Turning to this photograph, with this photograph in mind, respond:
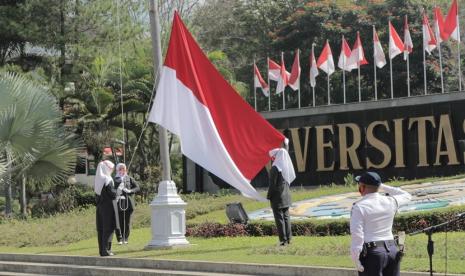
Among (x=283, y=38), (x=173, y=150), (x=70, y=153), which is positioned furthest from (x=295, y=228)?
(x=283, y=38)

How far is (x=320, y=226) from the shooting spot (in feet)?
51.1

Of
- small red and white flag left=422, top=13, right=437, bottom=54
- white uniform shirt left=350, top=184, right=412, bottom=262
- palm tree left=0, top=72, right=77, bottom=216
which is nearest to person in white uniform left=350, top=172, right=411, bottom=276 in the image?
white uniform shirt left=350, top=184, right=412, bottom=262

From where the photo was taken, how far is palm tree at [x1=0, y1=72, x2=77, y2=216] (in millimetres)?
22766

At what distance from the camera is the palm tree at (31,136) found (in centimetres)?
2277

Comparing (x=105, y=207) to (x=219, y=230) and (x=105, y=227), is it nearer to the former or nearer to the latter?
(x=105, y=227)

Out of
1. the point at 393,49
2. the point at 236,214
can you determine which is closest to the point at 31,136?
the point at 236,214

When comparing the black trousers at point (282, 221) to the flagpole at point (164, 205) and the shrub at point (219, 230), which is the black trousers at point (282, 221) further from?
the shrub at point (219, 230)

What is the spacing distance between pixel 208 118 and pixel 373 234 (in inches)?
279

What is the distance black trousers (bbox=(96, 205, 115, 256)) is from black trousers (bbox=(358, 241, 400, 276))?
821 cm

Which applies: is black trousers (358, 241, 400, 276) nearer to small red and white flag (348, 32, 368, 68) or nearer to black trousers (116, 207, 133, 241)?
black trousers (116, 207, 133, 241)

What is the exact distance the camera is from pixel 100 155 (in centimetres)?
3491

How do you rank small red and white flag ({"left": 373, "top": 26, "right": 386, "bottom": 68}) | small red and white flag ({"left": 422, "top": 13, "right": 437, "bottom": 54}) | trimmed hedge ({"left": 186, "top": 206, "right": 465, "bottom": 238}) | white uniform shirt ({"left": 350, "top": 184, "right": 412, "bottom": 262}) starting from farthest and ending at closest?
small red and white flag ({"left": 373, "top": 26, "right": 386, "bottom": 68}), small red and white flag ({"left": 422, "top": 13, "right": 437, "bottom": 54}), trimmed hedge ({"left": 186, "top": 206, "right": 465, "bottom": 238}), white uniform shirt ({"left": 350, "top": 184, "right": 412, "bottom": 262})

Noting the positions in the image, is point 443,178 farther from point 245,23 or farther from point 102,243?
point 245,23

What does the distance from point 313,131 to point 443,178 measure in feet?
17.8
